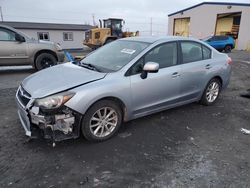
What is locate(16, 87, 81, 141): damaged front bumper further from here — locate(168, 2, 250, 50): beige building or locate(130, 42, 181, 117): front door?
locate(168, 2, 250, 50): beige building

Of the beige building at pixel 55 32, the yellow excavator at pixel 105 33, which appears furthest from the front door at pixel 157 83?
the beige building at pixel 55 32

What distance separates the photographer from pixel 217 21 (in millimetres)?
25672

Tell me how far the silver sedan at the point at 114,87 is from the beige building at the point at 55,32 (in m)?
24.2

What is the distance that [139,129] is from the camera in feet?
12.0

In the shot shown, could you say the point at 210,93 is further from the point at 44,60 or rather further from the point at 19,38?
the point at 19,38

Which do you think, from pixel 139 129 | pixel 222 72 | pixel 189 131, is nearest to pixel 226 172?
pixel 189 131

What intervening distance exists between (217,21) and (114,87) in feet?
88.9

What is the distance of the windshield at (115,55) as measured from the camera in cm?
345

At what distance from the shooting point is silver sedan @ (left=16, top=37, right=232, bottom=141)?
2.74m

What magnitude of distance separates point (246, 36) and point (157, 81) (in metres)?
24.1

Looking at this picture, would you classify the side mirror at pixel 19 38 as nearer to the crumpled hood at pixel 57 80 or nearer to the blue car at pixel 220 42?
the crumpled hood at pixel 57 80

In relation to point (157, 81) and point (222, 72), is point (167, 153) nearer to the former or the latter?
point (157, 81)

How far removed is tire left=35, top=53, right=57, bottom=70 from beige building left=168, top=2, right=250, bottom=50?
73.6 feet

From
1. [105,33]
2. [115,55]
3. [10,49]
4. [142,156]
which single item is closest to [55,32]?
[105,33]
